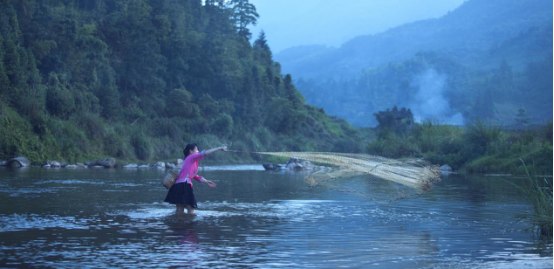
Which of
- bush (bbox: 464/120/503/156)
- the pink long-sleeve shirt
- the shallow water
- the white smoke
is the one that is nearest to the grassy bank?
bush (bbox: 464/120/503/156)

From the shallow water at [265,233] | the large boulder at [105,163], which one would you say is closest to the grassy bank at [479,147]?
the shallow water at [265,233]

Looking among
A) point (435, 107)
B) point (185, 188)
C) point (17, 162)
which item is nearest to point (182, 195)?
point (185, 188)

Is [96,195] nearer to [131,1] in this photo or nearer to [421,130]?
[421,130]

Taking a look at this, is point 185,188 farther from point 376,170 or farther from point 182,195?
point 376,170

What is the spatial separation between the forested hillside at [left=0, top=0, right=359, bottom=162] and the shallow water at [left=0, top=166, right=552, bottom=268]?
96.7 feet

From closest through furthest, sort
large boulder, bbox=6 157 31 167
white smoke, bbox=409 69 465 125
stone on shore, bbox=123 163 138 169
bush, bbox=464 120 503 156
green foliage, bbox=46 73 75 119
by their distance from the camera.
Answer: large boulder, bbox=6 157 31 167 < bush, bbox=464 120 503 156 < stone on shore, bbox=123 163 138 169 < green foliage, bbox=46 73 75 119 < white smoke, bbox=409 69 465 125

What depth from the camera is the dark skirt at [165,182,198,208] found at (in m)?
15.1

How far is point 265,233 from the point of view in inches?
493

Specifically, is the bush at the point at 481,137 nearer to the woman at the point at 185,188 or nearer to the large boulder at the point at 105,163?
the large boulder at the point at 105,163

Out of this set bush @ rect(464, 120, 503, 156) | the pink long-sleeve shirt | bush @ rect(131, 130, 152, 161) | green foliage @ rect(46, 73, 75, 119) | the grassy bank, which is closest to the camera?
the pink long-sleeve shirt

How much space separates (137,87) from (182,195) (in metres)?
61.2

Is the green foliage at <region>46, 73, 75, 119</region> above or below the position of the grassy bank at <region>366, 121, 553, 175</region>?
above

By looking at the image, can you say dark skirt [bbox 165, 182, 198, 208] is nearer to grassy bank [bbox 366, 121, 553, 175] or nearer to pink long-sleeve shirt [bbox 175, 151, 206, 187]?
pink long-sleeve shirt [bbox 175, 151, 206, 187]

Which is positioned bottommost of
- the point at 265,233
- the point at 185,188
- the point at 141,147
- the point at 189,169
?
the point at 265,233
